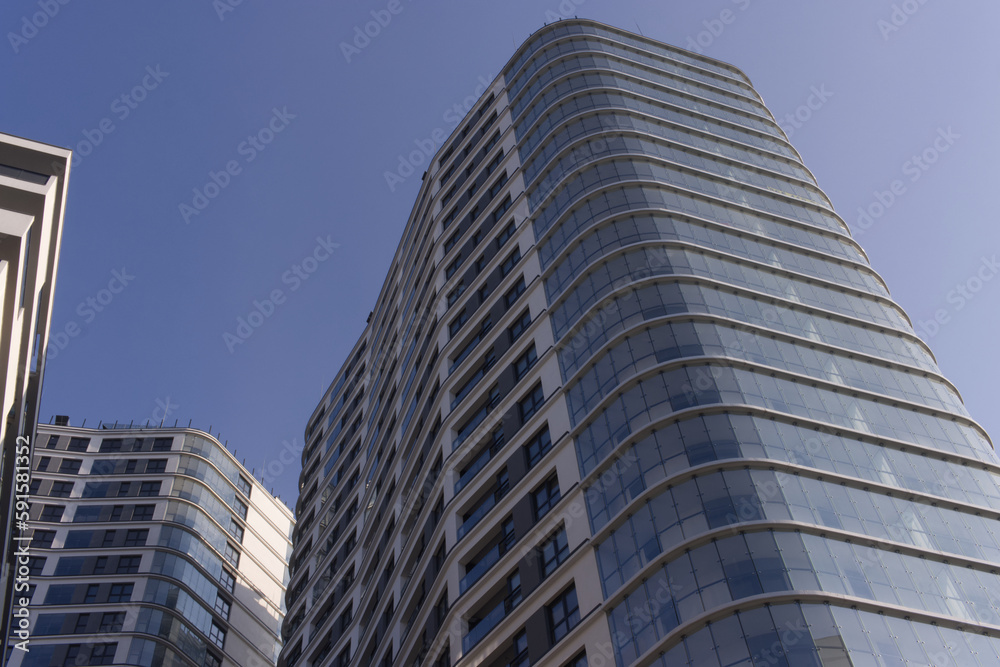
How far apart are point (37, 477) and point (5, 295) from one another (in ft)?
189

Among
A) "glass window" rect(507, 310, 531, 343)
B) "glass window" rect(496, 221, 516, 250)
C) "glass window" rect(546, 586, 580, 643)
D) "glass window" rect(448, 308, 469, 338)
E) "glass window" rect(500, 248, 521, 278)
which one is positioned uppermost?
"glass window" rect(496, 221, 516, 250)

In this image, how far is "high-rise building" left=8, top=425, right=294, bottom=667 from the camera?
66312 millimetres

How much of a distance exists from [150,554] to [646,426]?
171 ft

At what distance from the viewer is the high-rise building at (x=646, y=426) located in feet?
88.0

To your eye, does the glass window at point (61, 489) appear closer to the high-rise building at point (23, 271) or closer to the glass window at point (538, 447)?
the high-rise building at point (23, 271)

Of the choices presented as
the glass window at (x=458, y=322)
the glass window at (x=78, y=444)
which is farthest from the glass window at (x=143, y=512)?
the glass window at (x=458, y=322)

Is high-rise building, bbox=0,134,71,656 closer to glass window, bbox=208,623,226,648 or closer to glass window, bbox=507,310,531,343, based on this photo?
glass window, bbox=507,310,531,343

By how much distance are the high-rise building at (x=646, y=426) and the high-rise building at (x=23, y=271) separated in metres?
15.0

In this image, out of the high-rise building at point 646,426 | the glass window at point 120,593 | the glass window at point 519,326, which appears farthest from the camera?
the glass window at point 120,593

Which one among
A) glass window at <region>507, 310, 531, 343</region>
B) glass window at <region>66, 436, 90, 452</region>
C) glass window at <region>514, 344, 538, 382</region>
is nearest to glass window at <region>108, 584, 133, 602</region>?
glass window at <region>66, 436, 90, 452</region>

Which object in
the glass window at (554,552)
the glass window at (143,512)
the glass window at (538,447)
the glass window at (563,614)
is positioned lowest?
the glass window at (563,614)

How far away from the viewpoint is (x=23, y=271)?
28.7 meters

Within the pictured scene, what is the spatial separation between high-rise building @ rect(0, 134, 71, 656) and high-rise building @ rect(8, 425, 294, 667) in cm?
3339

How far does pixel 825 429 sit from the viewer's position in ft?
107
